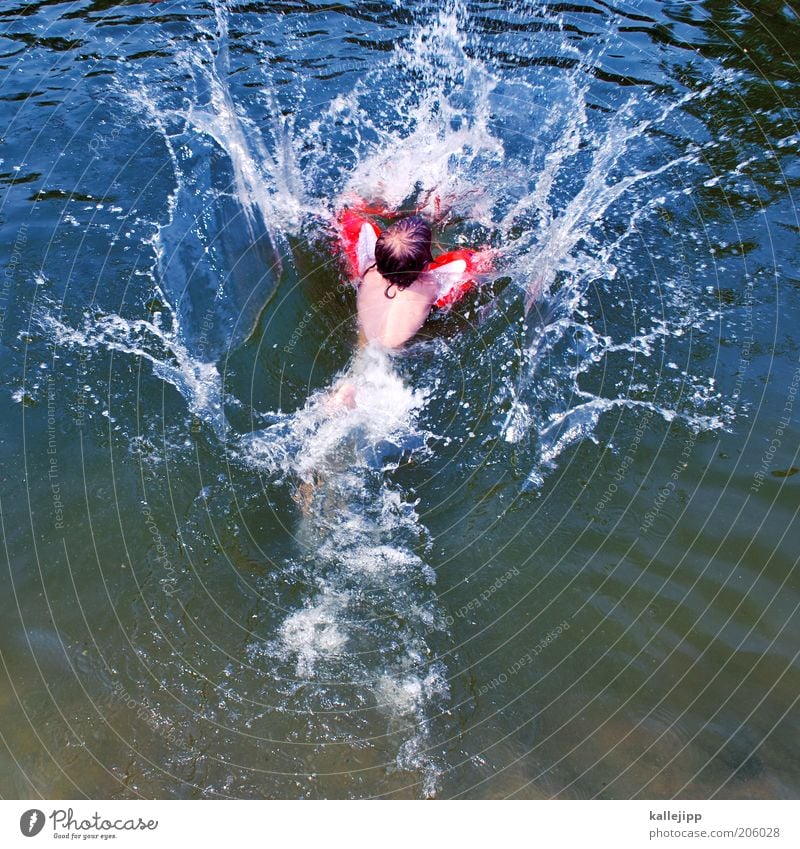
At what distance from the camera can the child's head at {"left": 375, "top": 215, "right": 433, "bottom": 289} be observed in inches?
180

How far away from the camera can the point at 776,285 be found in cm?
547

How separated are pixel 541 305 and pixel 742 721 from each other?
3.04m

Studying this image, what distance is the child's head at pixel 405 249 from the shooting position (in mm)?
4578

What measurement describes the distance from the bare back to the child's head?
0.16 meters

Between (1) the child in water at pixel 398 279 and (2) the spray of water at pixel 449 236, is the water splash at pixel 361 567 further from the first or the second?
(1) the child in water at pixel 398 279

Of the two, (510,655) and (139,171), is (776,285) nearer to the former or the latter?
(510,655)

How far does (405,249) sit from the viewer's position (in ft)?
15.0

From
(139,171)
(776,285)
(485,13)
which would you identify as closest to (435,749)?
(776,285)

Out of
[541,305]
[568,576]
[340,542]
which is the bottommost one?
[568,576]
